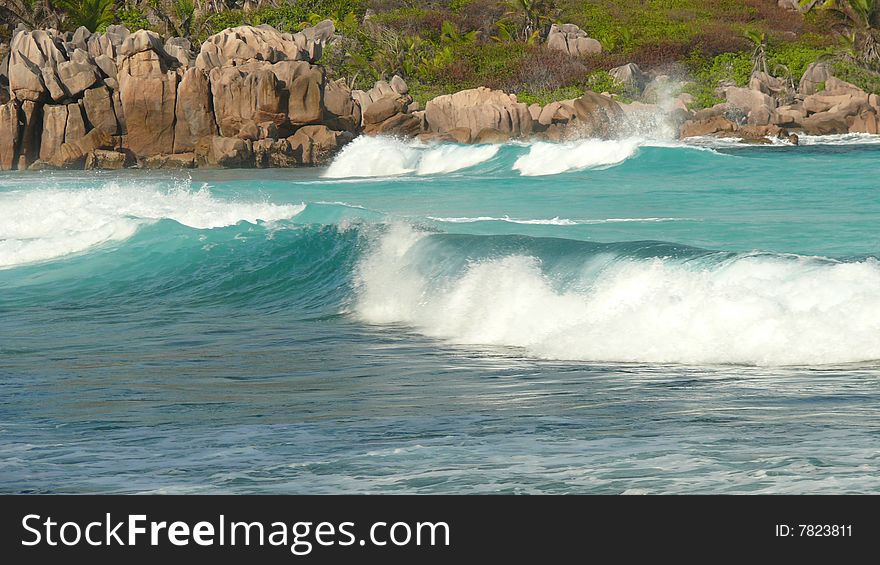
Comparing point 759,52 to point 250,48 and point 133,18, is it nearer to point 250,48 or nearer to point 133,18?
point 250,48

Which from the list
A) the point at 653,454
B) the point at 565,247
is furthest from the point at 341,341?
the point at 653,454

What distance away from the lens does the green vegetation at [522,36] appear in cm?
6028

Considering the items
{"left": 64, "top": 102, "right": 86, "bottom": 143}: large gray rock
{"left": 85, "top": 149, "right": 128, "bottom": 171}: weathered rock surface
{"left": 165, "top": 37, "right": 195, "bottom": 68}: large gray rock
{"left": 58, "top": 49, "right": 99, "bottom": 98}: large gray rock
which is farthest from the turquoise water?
{"left": 165, "top": 37, "right": 195, "bottom": 68}: large gray rock

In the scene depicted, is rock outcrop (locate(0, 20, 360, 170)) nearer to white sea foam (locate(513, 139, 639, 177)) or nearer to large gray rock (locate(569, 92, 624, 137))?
white sea foam (locate(513, 139, 639, 177))

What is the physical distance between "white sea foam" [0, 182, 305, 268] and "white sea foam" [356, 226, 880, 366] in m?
7.66

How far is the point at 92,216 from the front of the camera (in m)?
21.7

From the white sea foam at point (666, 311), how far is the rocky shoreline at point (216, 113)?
31.4 m

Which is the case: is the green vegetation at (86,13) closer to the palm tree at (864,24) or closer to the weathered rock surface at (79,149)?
the weathered rock surface at (79,149)

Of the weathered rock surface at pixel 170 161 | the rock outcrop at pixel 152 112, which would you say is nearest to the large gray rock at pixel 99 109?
the rock outcrop at pixel 152 112

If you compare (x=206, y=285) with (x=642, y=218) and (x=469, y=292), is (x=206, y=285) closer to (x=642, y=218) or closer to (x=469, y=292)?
(x=469, y=292)

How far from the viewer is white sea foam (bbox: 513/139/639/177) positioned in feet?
126

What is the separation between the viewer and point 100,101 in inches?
1754

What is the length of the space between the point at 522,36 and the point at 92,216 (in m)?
49.9

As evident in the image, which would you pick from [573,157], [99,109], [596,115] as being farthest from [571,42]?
[99,109]
